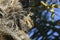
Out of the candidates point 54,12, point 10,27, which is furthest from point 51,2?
point 10,27

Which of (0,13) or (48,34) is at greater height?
(48,34)

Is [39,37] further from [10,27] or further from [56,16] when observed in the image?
[10,27]

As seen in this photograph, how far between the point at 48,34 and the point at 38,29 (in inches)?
2.6

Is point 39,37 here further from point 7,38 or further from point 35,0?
point 7,38

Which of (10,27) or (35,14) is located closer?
(35,14)

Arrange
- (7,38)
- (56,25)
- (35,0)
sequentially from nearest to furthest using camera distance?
(56,25)
(35,0)
(7,38)

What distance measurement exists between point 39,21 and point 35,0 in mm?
118

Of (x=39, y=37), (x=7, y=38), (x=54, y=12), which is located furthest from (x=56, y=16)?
(x=7, y=38)

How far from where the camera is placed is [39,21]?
1049 mm

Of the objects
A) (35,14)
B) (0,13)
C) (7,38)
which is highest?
(35,14)

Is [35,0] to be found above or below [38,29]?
above

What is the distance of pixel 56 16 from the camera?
1030 mm

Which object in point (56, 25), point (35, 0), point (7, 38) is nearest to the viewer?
point (56, 25)

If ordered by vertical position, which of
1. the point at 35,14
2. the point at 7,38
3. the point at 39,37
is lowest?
the point at 7,38
